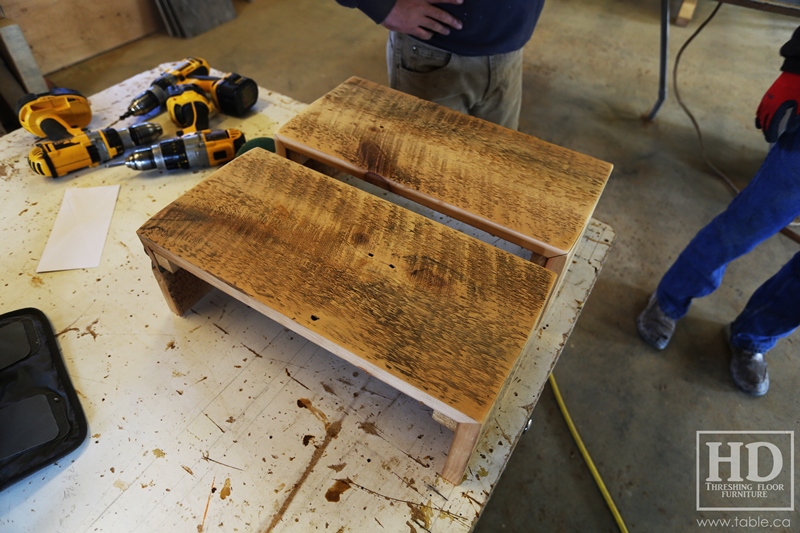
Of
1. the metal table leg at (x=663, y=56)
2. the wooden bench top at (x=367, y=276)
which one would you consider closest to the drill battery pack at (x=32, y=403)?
the wooden bench top at (x=367, y=276)

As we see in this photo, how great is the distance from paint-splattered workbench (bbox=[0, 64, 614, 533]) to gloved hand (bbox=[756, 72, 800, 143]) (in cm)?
56

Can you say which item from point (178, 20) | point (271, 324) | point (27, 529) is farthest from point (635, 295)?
point (178, 20)

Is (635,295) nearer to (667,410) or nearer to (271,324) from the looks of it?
(667,410)

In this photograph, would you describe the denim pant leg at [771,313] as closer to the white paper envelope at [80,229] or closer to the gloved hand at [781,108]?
the gloved hand at [781,108]

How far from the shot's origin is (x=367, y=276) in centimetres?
70

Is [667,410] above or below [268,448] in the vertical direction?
below

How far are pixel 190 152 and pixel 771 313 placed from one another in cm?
165

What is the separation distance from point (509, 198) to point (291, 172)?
411 mm

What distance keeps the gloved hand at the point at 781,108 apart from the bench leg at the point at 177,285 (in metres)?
1.30

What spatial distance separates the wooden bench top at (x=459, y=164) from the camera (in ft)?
2.66

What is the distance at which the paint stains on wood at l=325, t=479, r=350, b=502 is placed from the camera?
2.21 feet

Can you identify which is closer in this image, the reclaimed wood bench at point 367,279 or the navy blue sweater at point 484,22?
the reclaimed wood bench at point 367,279

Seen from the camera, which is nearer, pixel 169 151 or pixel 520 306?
pixel 520 306

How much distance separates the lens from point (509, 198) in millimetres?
841
